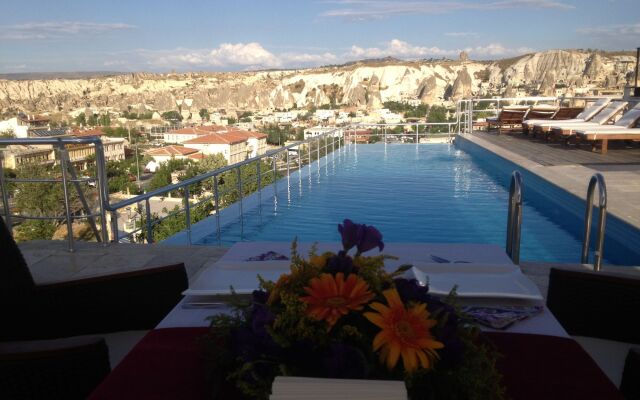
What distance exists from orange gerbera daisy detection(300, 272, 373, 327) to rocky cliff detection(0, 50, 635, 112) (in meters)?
25.1

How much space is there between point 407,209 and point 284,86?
125 ft

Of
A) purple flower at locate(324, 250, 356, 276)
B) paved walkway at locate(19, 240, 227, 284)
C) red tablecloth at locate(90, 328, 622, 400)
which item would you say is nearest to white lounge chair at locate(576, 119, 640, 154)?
paved walkway at locate(19, 240, 227, 284)

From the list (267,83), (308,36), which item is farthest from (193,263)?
(267,83)

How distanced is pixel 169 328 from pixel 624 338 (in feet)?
3.95

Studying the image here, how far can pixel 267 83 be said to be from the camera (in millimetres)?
40812

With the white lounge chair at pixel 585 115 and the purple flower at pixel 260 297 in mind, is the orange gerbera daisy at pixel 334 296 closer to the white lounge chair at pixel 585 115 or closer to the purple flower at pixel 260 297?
the purple flower at pixel 260 297

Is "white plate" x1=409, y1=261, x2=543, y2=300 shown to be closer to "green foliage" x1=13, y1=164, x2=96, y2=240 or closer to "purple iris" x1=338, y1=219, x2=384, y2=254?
"purple iris" x1=338, y1=219, x2=384, y2=254

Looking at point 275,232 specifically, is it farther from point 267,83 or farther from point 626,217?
point 267,83

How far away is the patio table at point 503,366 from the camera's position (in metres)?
0.83

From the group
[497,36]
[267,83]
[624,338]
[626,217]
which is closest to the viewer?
[624,338]

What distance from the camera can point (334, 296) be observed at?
2.22 feet

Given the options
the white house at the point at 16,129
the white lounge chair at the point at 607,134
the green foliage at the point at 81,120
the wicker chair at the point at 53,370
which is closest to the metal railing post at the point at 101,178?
the wicker chair at the point at 53,370

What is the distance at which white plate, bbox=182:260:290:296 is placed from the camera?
124 centimetres

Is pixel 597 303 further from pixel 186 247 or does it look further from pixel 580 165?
pixel 580 165
